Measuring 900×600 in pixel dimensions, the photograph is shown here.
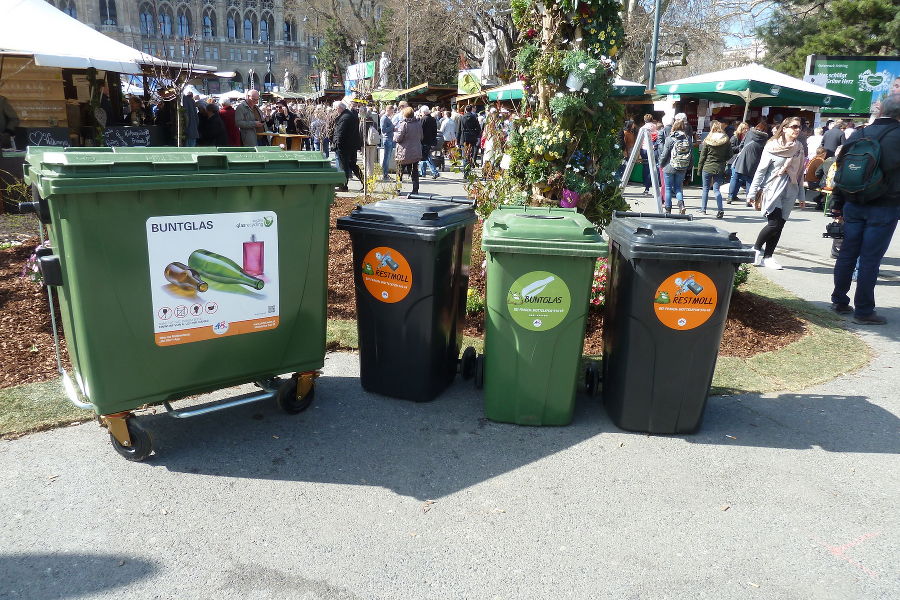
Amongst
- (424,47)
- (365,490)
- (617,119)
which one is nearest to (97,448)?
(365,490)

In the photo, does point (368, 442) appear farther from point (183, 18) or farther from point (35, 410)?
point (183, 18)

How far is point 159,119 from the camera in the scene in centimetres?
1747

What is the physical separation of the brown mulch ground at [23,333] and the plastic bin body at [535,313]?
3.04m

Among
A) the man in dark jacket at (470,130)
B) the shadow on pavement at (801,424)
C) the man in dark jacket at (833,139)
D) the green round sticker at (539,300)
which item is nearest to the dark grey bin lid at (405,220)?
the green round sticker at (539,300)

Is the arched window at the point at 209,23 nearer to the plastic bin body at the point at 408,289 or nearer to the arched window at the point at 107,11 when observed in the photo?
the arched window at the point at 107,11

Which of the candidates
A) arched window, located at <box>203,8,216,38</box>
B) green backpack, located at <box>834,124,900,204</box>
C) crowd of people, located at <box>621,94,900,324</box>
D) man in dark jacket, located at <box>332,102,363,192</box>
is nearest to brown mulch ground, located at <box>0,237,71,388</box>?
crowd of people, located at <box>621,94,900,324</box>

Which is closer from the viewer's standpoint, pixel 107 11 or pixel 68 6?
pixel 68 6

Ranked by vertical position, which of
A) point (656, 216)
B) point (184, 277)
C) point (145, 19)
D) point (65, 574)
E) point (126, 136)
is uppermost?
point (145, 19)

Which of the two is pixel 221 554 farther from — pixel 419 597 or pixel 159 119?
pixel 159 119

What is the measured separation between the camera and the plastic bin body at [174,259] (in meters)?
3.13

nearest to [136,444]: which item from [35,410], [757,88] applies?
[35,410]

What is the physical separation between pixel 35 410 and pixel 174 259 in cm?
156

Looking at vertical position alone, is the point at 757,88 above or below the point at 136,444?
above

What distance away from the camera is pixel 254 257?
363 cm
